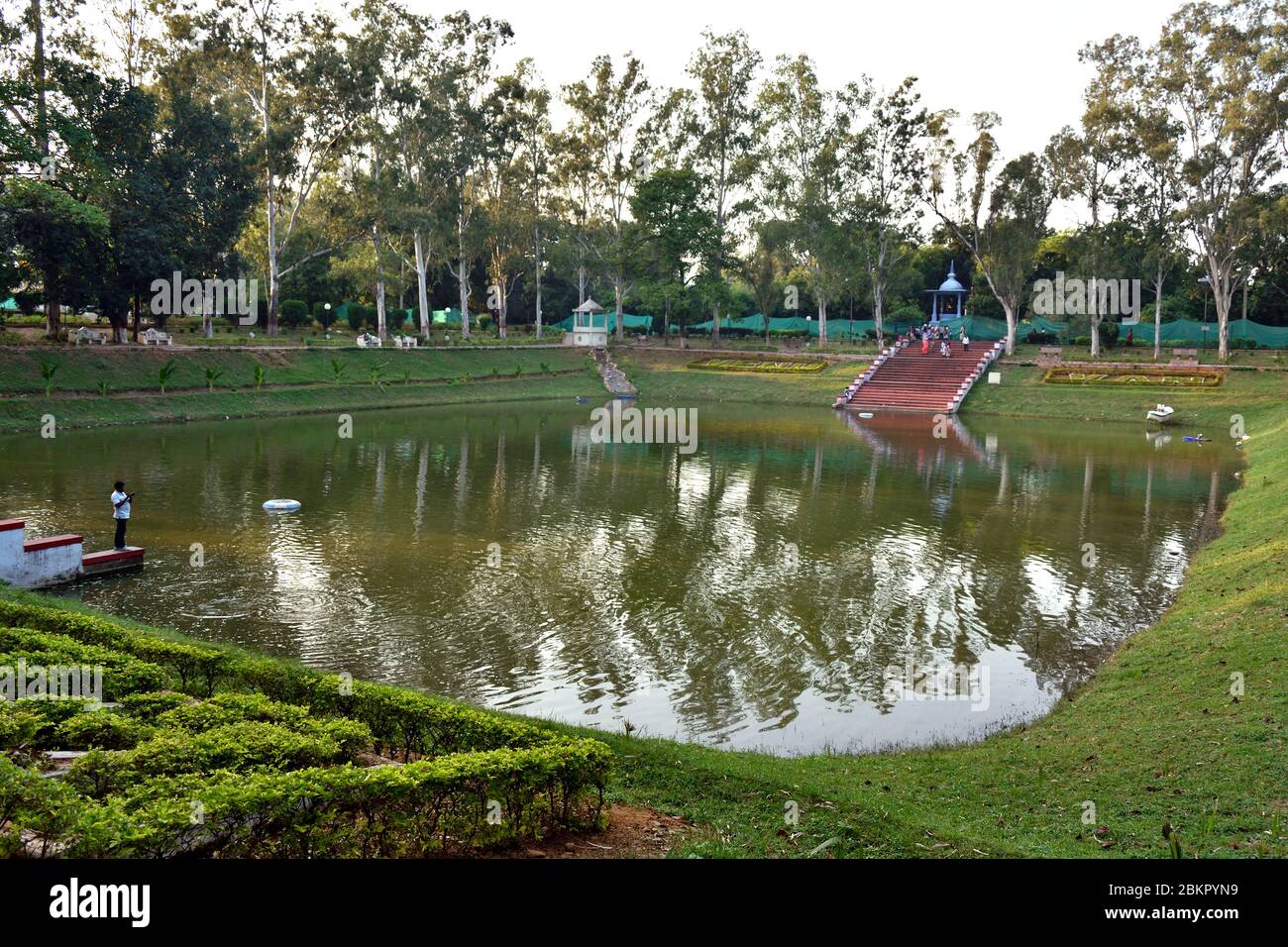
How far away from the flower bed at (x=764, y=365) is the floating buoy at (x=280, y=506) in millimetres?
40817

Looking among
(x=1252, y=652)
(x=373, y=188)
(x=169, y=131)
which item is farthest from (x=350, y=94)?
(x=1252, y=652)

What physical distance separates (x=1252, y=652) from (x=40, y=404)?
36790 millimetres

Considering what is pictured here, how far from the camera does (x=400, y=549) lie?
59.3 feet

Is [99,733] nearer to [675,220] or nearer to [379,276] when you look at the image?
[379,276]

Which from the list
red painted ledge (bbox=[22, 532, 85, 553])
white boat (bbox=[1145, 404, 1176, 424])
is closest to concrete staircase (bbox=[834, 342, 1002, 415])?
white boat (bbox=[1145, 404, 1176, 424])

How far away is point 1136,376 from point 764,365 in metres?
21.5

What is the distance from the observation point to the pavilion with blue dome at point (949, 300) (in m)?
66.4

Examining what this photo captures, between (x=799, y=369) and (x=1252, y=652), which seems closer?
(x=1252, y=652)

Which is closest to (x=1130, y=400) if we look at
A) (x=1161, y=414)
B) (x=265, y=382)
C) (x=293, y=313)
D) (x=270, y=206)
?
(x=1161, y=414)

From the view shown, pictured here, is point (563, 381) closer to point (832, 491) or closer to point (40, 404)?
point (40, 404)

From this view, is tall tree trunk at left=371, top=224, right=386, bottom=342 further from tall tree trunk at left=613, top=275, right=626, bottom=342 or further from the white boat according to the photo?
the white boat

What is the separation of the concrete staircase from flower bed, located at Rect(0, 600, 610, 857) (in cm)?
4423

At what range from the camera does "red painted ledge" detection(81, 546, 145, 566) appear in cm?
1539


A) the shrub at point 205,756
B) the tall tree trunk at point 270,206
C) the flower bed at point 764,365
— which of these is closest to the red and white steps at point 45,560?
the shrub at point 205,756
